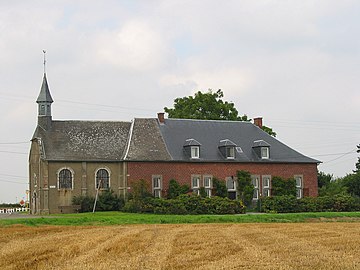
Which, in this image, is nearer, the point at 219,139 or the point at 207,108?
the point at 219,139

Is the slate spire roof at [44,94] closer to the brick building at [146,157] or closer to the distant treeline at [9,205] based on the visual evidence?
the brick building at [146,157]

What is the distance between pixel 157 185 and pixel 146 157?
8.75 feet

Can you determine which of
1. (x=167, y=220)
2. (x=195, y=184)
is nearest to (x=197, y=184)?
(x=195, y=184)

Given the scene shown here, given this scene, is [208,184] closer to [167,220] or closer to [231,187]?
[231,187]

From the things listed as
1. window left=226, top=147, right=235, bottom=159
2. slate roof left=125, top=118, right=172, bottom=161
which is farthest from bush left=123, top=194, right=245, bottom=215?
window left=226, top=147, right=235, bottom=159

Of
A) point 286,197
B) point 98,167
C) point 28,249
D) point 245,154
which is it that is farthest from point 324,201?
point 28,249

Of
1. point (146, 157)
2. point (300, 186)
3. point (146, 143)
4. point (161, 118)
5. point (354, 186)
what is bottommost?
point (354, 186)

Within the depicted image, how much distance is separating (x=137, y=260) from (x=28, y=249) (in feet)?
16.4

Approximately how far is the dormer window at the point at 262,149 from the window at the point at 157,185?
10026mm

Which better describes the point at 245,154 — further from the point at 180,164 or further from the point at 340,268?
the point at 340,268

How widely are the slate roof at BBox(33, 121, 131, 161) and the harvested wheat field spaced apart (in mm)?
28289

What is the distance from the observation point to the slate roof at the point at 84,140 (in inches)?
2406

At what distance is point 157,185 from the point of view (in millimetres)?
A: 62156

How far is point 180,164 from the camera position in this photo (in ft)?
206
